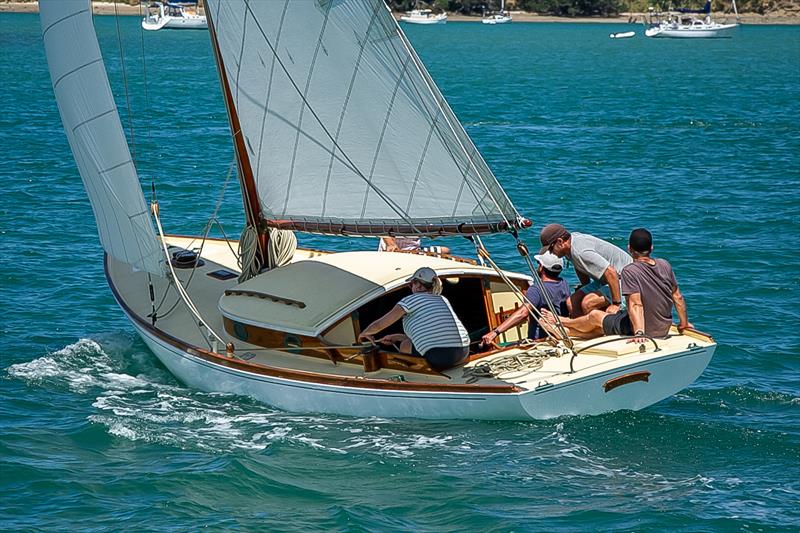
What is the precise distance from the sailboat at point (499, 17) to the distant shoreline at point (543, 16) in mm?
3574

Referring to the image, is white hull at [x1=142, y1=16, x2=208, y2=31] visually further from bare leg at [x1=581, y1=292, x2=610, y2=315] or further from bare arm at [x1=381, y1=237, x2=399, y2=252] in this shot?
bare leg at [x1=581, y1=292, x2=610, y2=315]

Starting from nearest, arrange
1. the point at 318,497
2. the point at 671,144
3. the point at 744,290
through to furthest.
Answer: the point at 318,497
the point at 744,290
the point at 671,144

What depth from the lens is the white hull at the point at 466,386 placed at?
42.1ft

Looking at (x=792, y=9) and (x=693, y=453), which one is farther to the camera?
(x=792, y=9)

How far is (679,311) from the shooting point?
13648 millimetres

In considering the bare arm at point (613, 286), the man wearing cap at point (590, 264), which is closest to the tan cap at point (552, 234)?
the man wearing cap at point (590, 264)

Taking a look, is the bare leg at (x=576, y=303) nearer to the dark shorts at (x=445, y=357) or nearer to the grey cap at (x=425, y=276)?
the dark shorts at (x=445, y=357)

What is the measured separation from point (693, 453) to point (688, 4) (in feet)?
490

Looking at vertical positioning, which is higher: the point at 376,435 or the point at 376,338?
the point at 376,338

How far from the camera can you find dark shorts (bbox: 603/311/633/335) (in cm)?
1365

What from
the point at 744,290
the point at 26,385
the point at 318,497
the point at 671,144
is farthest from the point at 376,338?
the point at 671,144

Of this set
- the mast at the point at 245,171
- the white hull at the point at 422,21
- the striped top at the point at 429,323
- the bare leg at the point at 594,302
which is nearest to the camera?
the striped top at the point at 429,323

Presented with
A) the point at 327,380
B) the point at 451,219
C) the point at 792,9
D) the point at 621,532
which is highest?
the point at 792,9

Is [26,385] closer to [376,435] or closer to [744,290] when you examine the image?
[376,435]
